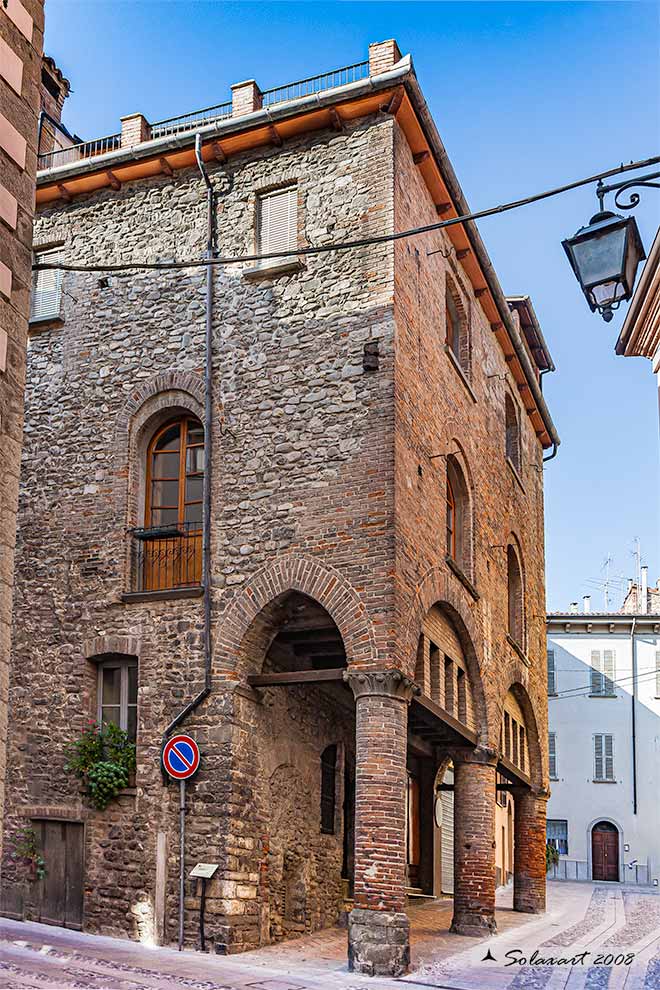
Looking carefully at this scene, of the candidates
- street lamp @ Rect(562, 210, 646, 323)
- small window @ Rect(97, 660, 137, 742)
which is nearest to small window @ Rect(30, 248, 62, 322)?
small window @ Rect(97, 660, 137, 742)

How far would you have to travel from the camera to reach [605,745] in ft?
135

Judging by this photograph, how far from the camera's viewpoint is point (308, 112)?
1560 cm

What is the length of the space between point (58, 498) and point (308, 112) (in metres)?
6.16

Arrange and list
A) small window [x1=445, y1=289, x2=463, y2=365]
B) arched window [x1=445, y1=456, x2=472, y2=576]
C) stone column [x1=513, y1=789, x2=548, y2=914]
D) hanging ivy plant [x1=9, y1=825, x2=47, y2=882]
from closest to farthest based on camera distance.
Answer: hanging ivy plant [x1=9, y1=825, x2=47, y2=882] < arched window [x1=445, y1=456, x2=472, y2=576] < small window [x1=445, y1=289, x2=463, y2=365] < stone column [x1=513, y1=789, x2=548, y2=914]

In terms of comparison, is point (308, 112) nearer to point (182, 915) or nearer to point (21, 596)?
point (21, 596)

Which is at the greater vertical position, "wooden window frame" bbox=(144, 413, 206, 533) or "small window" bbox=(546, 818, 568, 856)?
"wooden window frame" bbox=(144, 413, 206, 533)

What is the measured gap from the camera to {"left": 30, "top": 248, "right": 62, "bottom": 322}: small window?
1711 cm

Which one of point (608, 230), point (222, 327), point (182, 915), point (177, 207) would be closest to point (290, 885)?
point (182, 915)

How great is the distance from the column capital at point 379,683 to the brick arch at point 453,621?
0.40m

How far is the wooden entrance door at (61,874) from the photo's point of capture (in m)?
14.5

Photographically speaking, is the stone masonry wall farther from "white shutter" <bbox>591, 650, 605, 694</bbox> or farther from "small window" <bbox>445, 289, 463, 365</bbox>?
"white shutter" <bbox>591, 650, 605, 694</bbox>

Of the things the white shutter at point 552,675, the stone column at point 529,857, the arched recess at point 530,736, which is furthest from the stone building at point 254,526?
the white shutter at point 552,675

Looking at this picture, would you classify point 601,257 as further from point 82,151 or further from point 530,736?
point 530,736

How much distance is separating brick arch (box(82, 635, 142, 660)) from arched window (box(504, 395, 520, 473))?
11.1 m
